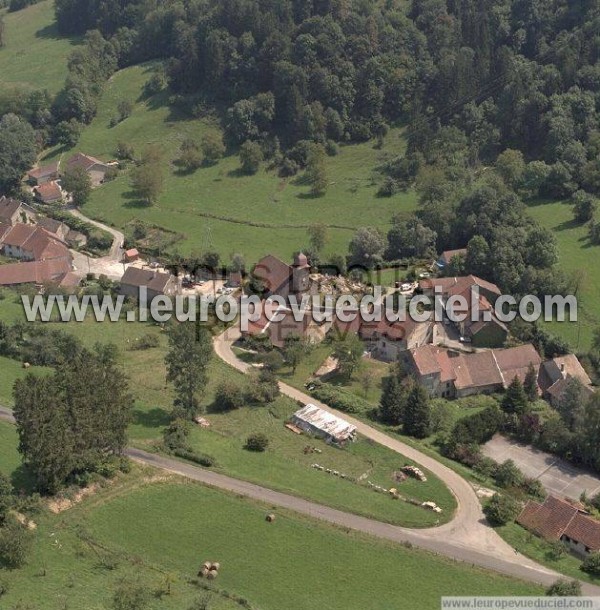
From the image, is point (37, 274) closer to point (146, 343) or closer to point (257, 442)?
point (146, 343)

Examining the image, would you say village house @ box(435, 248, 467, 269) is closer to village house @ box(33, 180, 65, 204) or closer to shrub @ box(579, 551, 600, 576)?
shrub @ box(579, 551, 600, 576)

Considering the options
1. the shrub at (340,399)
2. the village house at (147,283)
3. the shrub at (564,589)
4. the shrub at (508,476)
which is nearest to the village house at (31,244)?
the village house at (147,283)

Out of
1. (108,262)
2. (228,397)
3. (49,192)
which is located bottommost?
(228,397)

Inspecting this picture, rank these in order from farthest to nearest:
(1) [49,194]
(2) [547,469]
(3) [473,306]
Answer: (1) [49,194] → (3) [473,306] → (2) [547,469]

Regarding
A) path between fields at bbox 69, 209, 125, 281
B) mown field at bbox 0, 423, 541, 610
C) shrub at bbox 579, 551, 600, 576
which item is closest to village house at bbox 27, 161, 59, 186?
path between fields at bbox 69, 209, 125, 281

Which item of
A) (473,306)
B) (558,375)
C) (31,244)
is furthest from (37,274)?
(558,375)

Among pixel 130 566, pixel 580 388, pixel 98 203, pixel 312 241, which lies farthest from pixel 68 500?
pixel 98 203

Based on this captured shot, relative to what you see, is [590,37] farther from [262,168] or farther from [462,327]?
[462,327]
